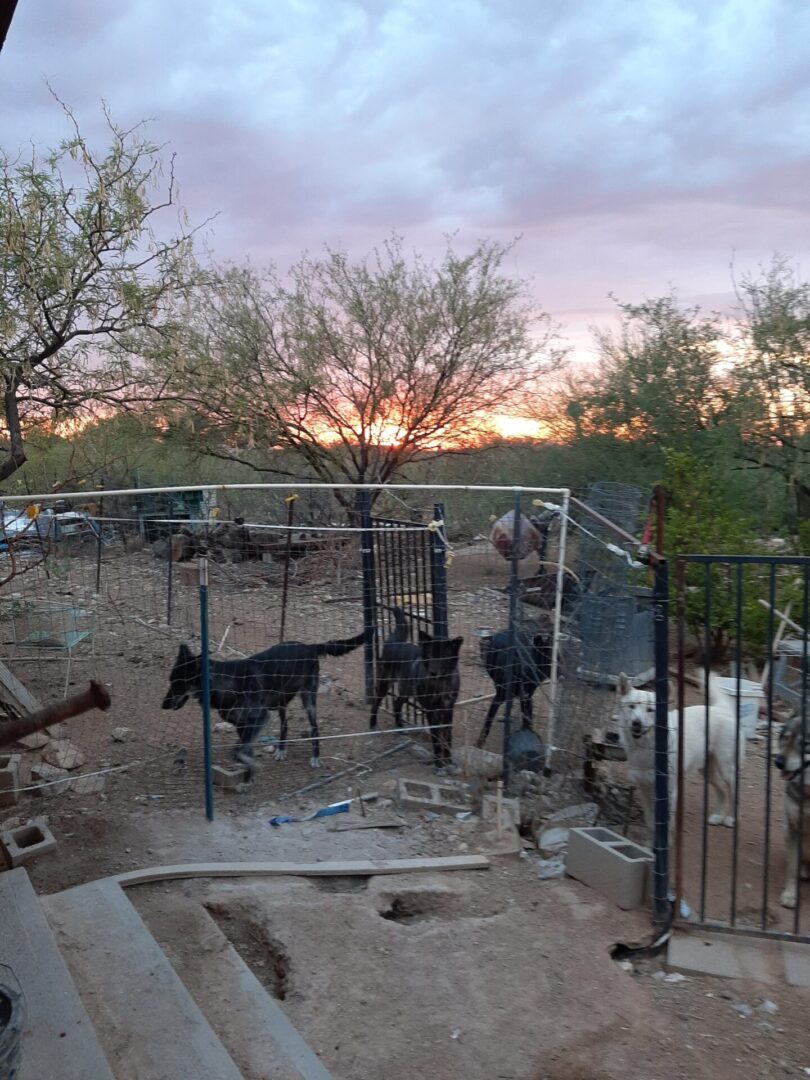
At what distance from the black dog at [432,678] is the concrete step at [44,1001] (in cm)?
327

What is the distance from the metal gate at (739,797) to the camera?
4.05 m

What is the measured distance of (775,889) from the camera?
483 cm

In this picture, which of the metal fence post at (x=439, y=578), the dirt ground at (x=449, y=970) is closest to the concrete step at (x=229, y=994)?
the dirt ground at (x=449, y=970)

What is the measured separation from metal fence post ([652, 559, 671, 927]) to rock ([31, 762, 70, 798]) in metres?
3.85

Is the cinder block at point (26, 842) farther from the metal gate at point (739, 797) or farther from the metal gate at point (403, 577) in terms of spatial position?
the metal gate at point (739, 797)

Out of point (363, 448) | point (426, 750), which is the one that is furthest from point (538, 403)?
point (426, 750)

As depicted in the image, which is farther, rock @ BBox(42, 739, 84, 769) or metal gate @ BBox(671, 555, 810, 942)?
rock @ BBox(42, 739, 84, 769)

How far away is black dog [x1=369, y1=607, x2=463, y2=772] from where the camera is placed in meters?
6.48

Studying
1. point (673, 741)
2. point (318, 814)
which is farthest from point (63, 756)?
point (673, 741)

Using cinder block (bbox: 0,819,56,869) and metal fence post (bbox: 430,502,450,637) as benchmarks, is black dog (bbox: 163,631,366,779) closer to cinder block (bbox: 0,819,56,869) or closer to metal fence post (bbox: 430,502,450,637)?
metal fence post (bbox: 430,502,450,637)

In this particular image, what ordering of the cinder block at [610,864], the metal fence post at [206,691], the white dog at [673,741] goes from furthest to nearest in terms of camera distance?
the metal fence post at [206,691], the white dog at [673,741], the cinder block at [610,864]

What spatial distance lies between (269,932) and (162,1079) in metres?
1.26

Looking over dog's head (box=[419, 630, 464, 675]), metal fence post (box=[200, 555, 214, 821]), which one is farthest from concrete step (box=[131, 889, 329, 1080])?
dog's head (box=[419, 630, 464, 675])

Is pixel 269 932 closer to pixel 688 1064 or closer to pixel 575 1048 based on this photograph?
pixel 575 1048
